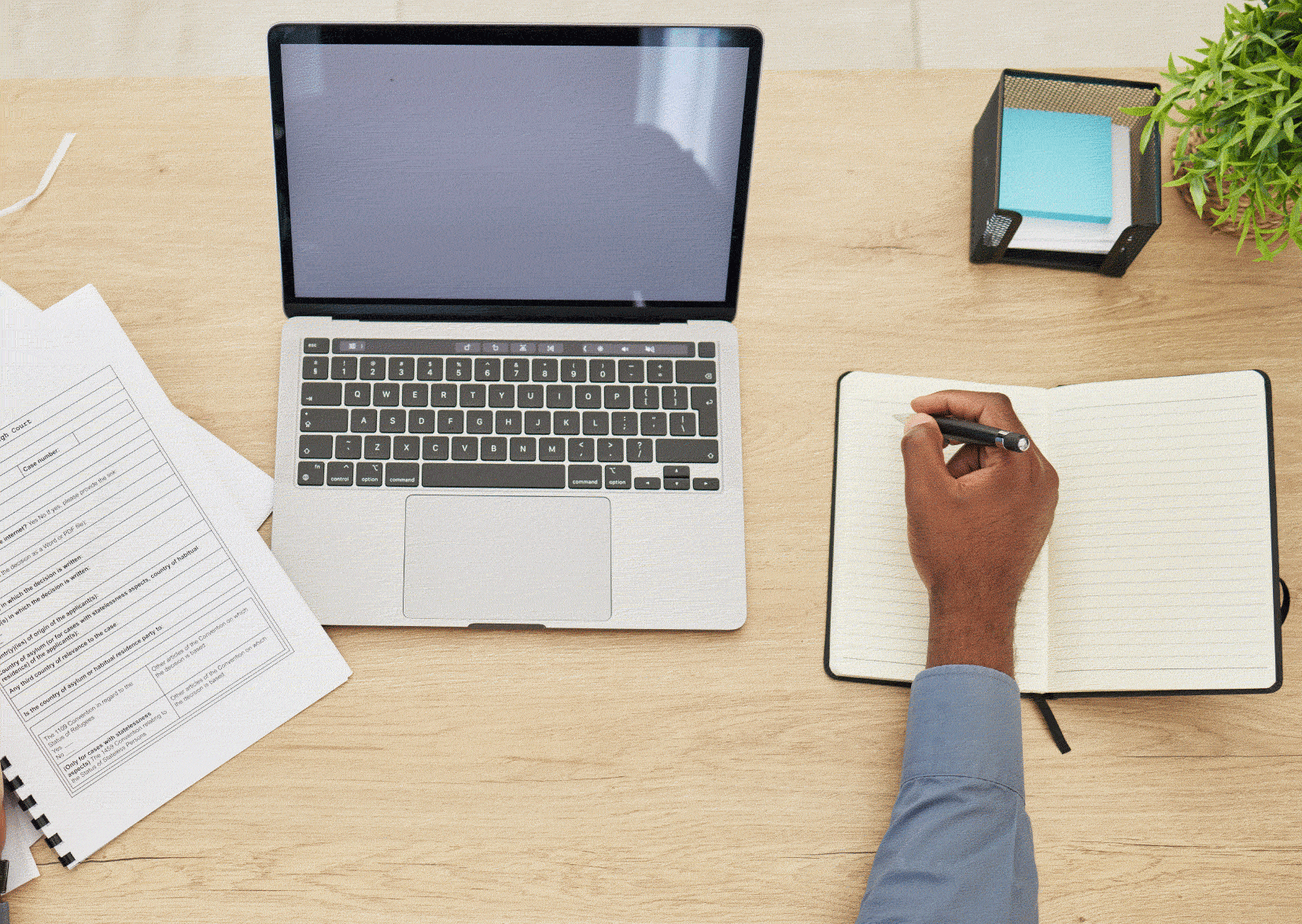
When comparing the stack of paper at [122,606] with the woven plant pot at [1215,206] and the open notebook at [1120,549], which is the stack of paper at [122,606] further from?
the woven plant pot at [1215,206]

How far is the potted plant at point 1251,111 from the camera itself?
2.33 ft

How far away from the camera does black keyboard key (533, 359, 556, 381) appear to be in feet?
2.68

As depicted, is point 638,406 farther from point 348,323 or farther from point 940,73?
point 940,73

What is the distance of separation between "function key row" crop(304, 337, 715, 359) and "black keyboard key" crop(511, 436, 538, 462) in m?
0.08

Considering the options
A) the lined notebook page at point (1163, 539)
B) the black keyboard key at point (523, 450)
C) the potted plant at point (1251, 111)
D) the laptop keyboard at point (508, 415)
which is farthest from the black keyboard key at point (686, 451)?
the potted plant at point (1251, 111)

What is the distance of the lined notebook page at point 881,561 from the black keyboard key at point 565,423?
0.25 metres

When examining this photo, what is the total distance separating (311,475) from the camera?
2.62 ft

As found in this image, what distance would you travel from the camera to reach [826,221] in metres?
0.90

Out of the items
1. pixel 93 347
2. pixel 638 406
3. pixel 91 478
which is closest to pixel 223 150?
pixel 93 347

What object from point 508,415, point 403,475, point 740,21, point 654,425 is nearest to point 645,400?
point 654,425

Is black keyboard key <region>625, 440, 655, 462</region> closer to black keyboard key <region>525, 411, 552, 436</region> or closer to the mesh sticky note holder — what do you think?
black keyboard key <region>525, 411, 552, 436</region>

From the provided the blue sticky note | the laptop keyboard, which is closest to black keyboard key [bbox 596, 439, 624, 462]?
the laptop keyboard

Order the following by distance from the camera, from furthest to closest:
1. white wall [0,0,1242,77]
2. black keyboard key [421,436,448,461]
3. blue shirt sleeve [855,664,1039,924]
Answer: white wall [0,0,1242,77] < black keyboard key [421,436,448,461] < blue shirt sleeve [855,664,1039,924]

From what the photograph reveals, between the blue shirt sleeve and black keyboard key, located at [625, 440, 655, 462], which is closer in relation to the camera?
the blue shirt sleeve
